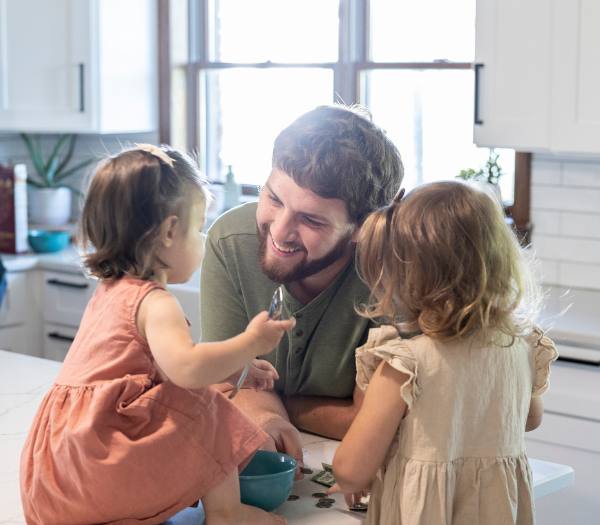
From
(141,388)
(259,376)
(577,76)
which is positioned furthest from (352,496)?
(577,76)

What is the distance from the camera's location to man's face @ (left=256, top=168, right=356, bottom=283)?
6.20 feet

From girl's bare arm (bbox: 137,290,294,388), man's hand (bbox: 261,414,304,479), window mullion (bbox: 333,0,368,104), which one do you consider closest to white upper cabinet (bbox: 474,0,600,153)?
window mullion (bbox: 333,0,368,104)

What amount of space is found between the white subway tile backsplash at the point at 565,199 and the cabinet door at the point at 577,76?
1.39 ft

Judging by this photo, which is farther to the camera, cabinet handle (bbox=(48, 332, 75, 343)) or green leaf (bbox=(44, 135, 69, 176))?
green leaf (bbox=(44, 135, 69, 176))

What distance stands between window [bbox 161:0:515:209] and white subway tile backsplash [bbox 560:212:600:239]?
0.95ft

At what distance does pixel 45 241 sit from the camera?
4.45 metres

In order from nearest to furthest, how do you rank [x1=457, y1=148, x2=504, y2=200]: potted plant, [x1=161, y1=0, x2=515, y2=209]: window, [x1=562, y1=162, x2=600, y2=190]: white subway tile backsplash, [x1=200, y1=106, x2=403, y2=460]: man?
1. [x1=200, y1=106, x2=403, y2=460]: man
2. [x1=562, y1=162, x2=600, y2=190]: white subway tile backsplash
3. [x1=457, y1=148, x2=504, y2=200]: potted plant
4. [x1=161, y1=0, x2=515, y2=209]: window

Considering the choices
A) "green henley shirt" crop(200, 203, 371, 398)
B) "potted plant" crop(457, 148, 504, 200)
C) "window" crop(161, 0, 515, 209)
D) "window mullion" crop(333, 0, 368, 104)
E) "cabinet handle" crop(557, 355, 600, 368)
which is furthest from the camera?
"window mullion" crop(333, 0, 368, 104)

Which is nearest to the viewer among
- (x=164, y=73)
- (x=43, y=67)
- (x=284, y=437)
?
(x=284, y=437)

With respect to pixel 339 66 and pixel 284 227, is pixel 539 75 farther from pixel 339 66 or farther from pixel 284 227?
pixel 284 227

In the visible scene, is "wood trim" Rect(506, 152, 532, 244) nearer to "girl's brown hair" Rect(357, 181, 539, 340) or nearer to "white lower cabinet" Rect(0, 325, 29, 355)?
"white lower cabinet" Rect(0, 325, 29, 355)

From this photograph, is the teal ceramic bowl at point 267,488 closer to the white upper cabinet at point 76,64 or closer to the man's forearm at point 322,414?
the man's forearm at point 322,414

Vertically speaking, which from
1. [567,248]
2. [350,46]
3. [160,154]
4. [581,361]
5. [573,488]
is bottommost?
[573,488]

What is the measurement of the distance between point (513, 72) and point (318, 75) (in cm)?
119
